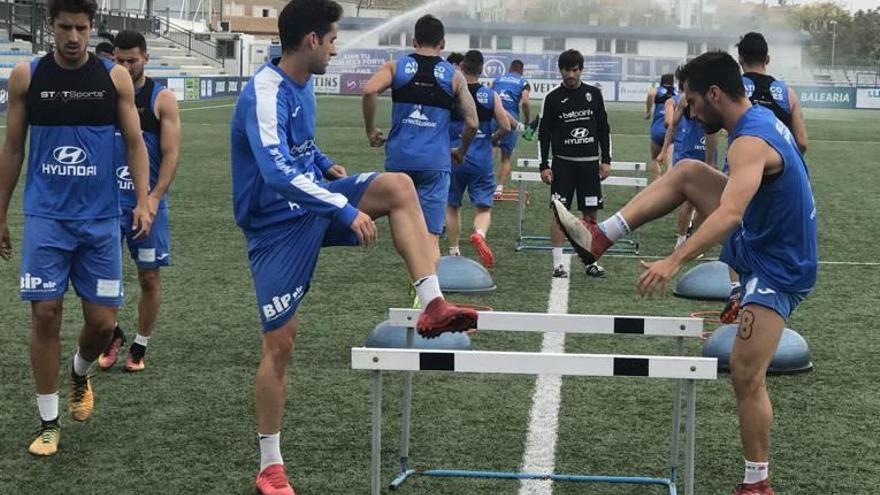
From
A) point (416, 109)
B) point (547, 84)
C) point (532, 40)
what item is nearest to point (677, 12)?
point (532, 40)

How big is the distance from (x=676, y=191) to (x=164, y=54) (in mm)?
61066

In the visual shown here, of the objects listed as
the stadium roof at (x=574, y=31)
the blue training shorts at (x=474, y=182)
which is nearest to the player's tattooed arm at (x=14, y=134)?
the blue training shorts at (x=474, y=182)

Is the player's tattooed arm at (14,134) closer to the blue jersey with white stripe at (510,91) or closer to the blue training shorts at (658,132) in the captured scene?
the blue jersey with white stripe at (510,91)

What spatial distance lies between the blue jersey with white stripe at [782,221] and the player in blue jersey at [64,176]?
9.83 feet

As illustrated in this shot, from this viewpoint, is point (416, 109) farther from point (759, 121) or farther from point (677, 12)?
point (677, 12)

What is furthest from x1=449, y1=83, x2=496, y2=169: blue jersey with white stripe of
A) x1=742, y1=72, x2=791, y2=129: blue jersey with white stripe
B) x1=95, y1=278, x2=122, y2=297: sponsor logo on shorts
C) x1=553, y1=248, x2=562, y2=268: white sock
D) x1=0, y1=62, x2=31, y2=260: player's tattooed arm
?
x1=0, y1=62, x2=31, y2=260: player's tattooed arm

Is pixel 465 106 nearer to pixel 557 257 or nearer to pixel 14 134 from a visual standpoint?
pixel 557 257

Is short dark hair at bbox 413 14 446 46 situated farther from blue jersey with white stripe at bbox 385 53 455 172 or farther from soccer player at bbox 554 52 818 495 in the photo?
soccer player at bbox 554 52 818 495

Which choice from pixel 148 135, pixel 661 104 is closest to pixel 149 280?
pixel 148 135

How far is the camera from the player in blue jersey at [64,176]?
622 centimetres

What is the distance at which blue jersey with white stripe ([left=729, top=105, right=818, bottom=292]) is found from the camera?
5.46 metres

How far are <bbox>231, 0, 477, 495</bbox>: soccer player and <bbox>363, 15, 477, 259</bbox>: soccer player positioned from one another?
15.8ft

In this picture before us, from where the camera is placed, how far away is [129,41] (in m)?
7.96

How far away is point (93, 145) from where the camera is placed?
6332mm
